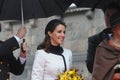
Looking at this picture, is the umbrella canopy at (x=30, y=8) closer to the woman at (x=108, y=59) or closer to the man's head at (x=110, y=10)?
the man's head at (x=110, y=10)

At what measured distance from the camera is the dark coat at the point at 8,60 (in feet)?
20.2

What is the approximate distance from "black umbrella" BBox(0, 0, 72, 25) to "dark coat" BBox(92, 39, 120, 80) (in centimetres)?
182

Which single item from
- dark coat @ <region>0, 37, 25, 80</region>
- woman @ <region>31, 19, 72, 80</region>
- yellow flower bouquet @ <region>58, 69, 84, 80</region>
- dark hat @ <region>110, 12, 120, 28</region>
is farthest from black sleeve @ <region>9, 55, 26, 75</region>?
dark hat @ <region>110, 12, 120, 28</region>

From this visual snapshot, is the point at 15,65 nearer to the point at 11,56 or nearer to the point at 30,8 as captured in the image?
the point at 11,56

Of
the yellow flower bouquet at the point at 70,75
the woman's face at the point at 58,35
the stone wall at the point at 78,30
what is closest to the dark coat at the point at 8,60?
the woman's face at the point at 58,35

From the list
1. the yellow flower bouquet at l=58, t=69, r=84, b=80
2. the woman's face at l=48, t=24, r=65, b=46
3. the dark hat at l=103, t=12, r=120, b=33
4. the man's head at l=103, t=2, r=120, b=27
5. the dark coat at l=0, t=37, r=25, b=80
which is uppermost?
the man's head at l=103, t=2, r=120, b=27

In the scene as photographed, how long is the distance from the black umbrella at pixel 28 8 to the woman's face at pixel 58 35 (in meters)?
0.29

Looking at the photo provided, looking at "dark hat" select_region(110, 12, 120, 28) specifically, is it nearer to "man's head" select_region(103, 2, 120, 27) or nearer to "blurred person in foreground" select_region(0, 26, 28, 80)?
"man's head" select_region(103, 2, 120, 27)

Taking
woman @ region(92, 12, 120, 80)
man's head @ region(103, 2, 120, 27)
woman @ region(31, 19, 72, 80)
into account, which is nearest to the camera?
woman @ region(92, 12, 120, 80)

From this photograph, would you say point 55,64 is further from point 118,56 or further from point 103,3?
point 118,56

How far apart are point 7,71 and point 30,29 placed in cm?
732

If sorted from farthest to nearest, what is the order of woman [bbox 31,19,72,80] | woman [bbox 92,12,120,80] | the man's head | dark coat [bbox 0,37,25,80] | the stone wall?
1. the stone wall
2. dark coat [bbox 0,37,25,80]
3. woman [bbox 31,19,72,80]
4. the man's head
5. woman [bbox 92,12,120,80]

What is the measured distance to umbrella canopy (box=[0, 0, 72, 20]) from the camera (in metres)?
6.43

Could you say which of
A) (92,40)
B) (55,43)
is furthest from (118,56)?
(55,43)
